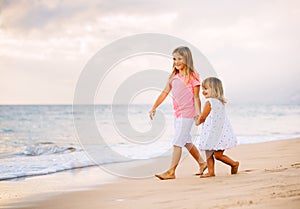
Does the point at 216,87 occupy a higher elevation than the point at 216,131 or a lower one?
higher

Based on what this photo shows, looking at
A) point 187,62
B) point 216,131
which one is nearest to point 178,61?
point 187,62

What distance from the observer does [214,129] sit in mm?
4578

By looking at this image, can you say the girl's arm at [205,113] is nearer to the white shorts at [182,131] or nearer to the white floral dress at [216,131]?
the white floral dress at [216,131]

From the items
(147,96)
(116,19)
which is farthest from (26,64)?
(147,96)

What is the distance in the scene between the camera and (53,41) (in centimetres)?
2059

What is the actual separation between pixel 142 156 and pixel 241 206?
6.06 m

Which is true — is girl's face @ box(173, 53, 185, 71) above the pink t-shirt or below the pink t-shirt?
above

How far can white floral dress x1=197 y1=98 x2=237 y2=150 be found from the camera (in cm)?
452

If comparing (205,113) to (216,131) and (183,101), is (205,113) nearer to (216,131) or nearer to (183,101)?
(216,131)

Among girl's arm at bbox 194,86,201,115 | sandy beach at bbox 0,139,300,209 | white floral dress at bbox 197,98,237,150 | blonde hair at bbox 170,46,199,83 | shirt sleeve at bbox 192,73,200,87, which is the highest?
blonde hair at bbox 170,46,199,83

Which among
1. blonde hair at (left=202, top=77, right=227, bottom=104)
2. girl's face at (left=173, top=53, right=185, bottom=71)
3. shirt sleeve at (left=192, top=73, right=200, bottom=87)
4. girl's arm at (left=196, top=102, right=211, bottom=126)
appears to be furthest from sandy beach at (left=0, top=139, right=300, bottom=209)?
girl's face at (left=173, top=53, right=185, bottom=71)

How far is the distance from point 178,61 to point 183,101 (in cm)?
53

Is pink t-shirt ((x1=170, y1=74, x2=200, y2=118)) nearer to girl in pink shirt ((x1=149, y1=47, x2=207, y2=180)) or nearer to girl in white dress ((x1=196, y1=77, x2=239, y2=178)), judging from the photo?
girl in pink shirt ((x1=149, y1=47, x2=207, y2=180))

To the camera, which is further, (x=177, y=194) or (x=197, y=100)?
(x=197, y=100)
